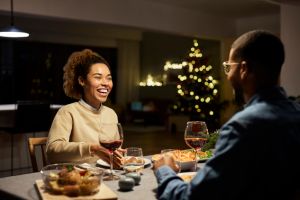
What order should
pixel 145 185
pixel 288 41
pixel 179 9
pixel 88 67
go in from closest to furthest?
pixel 145 185 < pixel 88 67 < pixel 288 41 < pixel 179 9

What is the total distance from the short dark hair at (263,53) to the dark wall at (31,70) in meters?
10.6

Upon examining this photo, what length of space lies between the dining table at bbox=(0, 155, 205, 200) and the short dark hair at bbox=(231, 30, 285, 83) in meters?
0.60

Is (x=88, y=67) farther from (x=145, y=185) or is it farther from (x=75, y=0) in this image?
(x=75, y=0)

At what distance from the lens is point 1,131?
17.5 feet

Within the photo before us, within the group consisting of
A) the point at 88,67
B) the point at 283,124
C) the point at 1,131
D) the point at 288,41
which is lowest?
the point at 1,131

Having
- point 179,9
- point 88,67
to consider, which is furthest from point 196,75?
point 88,67

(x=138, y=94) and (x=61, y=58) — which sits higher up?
(x=61, y=58)

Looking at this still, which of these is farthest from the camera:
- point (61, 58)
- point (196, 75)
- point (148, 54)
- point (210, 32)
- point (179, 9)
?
point (148, 54)

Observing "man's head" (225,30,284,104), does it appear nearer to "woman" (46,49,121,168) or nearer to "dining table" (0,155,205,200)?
"dining table" (0,155,205,200)

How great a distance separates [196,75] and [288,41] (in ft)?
13.3

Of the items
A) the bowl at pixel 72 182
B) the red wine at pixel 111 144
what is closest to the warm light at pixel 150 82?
the red wine at pixel 111 144

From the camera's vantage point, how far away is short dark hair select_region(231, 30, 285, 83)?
4.03 feet

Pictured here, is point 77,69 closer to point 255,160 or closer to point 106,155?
point 106,155

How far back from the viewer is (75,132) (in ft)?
7.98
